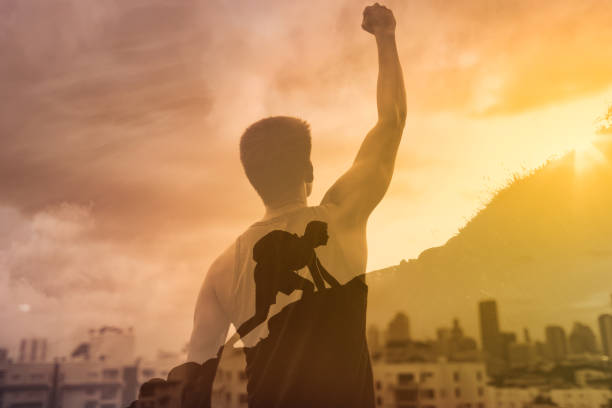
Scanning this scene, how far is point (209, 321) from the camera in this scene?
1.38 metres

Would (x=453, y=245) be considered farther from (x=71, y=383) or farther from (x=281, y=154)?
(x=71, y=383)

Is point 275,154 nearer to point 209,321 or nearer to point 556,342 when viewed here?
point 209,321

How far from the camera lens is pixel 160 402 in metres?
1.56

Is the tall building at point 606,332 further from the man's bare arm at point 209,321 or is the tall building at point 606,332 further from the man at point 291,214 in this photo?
the man's bare arm at point 209,321

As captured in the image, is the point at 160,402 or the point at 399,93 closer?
the point at 399,93

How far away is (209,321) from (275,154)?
1.75 feet

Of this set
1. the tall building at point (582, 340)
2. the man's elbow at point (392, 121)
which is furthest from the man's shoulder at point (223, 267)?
the tall building at point (582, 340)

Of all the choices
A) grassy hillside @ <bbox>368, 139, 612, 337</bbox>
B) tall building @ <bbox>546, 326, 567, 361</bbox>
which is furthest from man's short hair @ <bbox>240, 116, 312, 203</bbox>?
tall building @ <bbox>546, 326, 567, 361</bbox>

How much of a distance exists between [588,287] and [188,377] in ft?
5.78

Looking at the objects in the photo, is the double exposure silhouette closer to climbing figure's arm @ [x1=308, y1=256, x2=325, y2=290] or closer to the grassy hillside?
climbing figure's arm @ [x1=308, y1=256, x2=325, y2=290]

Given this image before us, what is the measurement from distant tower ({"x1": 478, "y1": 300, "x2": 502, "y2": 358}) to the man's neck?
3.67ft

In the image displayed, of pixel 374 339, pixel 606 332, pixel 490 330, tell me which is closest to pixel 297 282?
pixel 374 339

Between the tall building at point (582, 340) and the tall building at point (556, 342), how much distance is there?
4 centimetres

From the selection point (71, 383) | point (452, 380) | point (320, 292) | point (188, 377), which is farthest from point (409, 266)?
point (71, 383)
